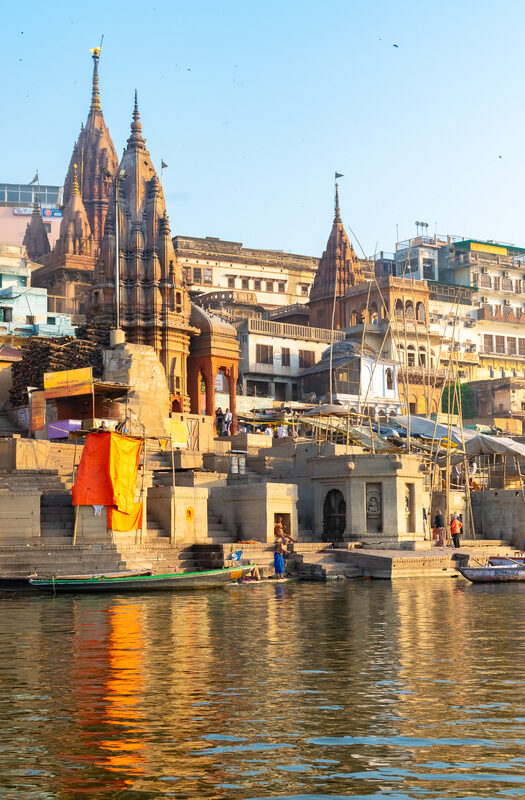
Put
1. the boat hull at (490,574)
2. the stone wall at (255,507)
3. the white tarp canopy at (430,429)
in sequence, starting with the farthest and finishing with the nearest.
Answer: the white tarp canopy at (430,429) < the stone wall at (255,507) < the boat hull at (490,574)

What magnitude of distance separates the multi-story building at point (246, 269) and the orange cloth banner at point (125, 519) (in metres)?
45.6

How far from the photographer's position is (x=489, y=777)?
737 cm

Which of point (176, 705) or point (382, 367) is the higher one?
point (382, 367)

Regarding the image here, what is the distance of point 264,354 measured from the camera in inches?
2160

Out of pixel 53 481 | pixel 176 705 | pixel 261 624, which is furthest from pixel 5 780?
pixel 53 481

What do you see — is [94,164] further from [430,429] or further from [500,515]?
[500,515]

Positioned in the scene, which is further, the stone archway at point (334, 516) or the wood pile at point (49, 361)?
the wood pile at point (49, 361)

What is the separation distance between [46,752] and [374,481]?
2219 cm

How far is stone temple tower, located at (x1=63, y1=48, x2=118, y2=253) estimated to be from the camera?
2881 inches

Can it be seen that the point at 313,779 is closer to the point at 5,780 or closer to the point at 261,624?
the point at 5,780

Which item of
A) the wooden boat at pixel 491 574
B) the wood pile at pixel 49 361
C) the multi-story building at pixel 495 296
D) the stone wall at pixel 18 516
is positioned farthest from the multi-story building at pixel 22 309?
the multi-story building at pixel 495 296

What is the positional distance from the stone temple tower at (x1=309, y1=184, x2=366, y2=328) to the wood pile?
27033 millimetres

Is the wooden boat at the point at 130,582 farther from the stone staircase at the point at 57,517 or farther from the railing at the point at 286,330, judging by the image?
the railing at the point at 286,330

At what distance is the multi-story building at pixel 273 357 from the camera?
54125 millimetres
